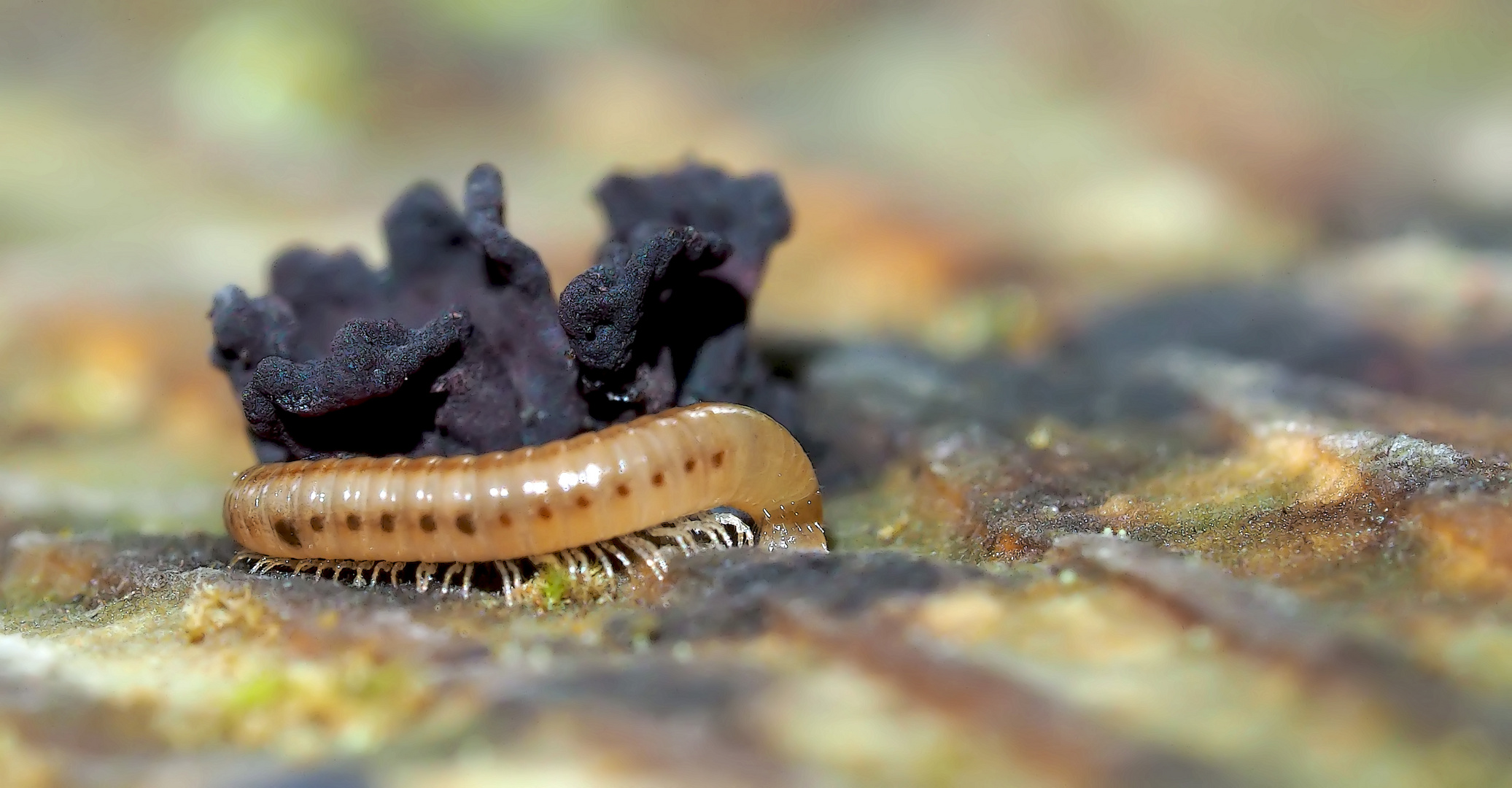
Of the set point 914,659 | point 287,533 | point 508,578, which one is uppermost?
point 914,659

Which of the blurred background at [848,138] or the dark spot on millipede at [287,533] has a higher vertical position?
the blurred background at [848,138]

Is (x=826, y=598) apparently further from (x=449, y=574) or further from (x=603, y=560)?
(x=449, y=574)

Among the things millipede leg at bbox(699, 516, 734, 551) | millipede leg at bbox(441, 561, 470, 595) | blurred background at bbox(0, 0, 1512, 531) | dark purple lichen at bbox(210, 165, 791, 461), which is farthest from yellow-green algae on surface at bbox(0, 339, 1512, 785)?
blurred background at bbox(0, 0, 1512, 531)

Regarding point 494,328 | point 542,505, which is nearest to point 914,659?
point 542,505

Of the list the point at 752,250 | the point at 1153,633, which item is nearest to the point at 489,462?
the point at 752,250

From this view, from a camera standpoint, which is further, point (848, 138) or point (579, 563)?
point (848, 138)

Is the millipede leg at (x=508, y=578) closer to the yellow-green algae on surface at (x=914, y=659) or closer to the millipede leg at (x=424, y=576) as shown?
the yellow-green algae on surface at (x=914, y=659)

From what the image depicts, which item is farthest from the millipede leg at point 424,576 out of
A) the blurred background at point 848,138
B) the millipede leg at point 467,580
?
the blurred background at point 848,138
